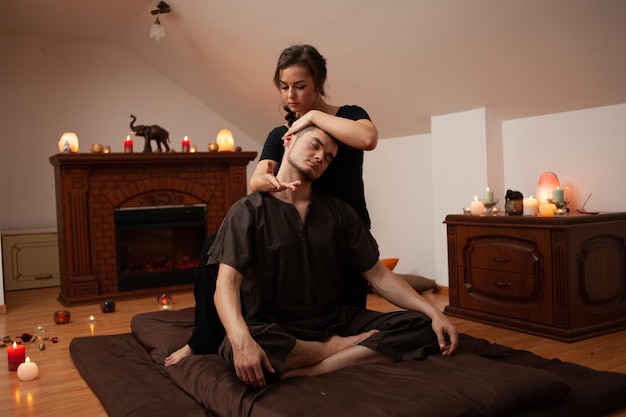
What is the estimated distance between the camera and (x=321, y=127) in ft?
7.21

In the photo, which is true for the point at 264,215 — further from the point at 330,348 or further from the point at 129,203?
the point at 129,203

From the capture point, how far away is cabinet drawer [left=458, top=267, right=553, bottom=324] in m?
3.38

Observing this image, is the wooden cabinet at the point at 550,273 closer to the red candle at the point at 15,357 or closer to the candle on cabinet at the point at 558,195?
the candle on cabinet at the point at 558,195

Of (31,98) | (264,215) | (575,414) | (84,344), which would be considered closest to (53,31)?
(31,98)

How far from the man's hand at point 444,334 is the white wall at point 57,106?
411cm

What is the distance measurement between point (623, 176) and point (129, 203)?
11.2 feet

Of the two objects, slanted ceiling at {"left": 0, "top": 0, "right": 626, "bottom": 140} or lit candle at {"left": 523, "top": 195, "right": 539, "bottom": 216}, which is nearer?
slanted ceiling at {"left": 0, "top": 0, "right": 626, "bottom": 140}

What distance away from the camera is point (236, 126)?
21.9 feet

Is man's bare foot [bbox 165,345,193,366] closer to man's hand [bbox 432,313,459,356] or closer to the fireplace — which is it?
man's hand [bbox 432,313,459,356]

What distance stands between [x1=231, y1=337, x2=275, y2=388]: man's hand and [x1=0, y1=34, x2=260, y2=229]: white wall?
4.32 meters

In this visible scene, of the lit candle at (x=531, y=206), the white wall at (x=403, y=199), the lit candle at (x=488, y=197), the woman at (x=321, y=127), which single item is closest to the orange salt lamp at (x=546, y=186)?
the lit candle at (x=531, y=206)

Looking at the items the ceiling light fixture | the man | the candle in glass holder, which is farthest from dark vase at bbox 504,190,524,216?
the ceiling light fixture

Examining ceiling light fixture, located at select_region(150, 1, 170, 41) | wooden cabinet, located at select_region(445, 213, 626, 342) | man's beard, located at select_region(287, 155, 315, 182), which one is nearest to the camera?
man's beard, located at select_region(287, 155, 315, 182)

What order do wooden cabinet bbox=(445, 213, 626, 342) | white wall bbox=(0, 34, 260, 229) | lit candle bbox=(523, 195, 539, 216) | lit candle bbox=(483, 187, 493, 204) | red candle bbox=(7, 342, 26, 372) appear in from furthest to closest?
1. white wall bbox=(0, 34, 260, 229)
2. lit candle bbox=(483, 187, 493, 204)
3. lit candle bbox=(523, 195, 539, 216)
4. wooden cabinet bbox=(445, 213, 626, 342)
5. red candle bbox=(7, 342, 26, 372)
